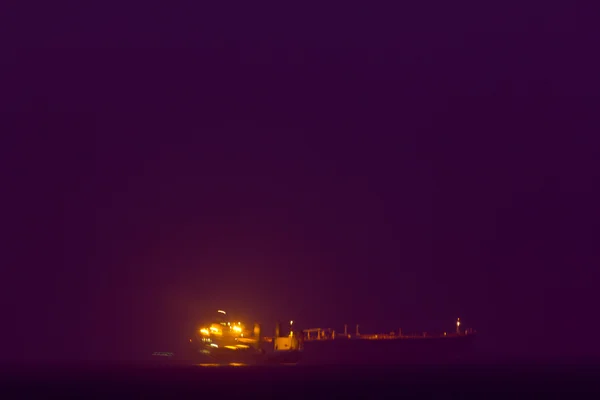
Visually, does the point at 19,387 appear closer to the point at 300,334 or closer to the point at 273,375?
the point at 273,375

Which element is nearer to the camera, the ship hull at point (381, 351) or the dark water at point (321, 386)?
the dark water at point (321, 386)

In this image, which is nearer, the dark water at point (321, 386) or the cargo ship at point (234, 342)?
the dark water at point (321, 386)

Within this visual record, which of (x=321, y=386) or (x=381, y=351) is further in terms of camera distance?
(x=381, y=351)

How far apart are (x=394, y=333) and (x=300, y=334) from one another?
2203cm

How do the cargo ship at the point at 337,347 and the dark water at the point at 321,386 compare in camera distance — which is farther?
the cargo ship at the point at 337,347

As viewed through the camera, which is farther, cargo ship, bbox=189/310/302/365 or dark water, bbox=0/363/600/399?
cargo ship, bbox=189/310/302/365

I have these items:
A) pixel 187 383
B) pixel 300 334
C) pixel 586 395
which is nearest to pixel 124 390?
pixel 187 383

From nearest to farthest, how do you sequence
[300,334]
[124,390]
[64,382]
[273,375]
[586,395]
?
[586,395]
[124,390]
[64,382]
[273,375]
[300,334]

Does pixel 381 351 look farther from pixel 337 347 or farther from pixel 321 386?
pixel 321 386

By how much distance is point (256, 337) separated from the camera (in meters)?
174

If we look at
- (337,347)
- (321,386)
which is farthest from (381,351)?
(321,386)

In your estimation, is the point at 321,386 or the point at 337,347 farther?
the point at 337,347

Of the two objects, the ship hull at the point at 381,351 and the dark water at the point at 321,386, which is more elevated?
the ship hull at the point at 381,351

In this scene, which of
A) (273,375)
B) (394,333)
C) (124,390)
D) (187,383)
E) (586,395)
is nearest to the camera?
(586,395)
